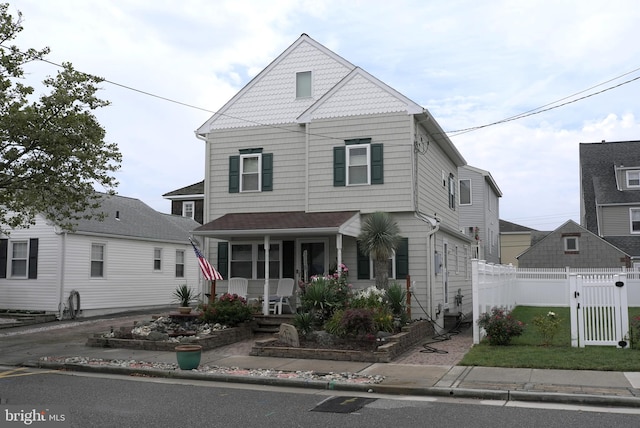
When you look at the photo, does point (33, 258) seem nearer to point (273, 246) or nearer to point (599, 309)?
point (273, 246)

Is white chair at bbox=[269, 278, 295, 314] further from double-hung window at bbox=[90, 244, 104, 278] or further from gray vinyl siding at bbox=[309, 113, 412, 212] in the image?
double-hung window at bbox=[90, 244, 104, 278]

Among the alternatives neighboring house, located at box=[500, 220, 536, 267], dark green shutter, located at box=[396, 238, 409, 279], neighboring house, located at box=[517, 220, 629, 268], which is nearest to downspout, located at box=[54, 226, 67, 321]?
dark green shutter, located at box=[396, 238, 409, 279]

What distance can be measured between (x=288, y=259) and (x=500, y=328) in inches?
293

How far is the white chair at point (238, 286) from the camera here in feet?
60.0

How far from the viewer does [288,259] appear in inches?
720

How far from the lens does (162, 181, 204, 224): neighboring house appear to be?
1566 inches

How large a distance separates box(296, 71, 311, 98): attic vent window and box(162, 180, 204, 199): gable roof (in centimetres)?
2171

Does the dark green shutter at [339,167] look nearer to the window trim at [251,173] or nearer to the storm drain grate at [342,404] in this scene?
the window trim at [251,173]

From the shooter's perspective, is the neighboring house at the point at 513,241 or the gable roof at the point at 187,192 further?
the neighboring house at the point at 513,241

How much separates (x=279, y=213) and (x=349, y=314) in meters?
6.33

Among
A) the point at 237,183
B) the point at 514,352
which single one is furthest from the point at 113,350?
the point at 514,352

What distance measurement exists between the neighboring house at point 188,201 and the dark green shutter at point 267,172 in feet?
70.3

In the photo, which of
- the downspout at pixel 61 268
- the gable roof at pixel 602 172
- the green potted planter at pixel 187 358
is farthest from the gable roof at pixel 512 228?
the green potted planter at pixel 187 358

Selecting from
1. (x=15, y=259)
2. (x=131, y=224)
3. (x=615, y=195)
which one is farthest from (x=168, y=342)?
(x=615, y=195)
